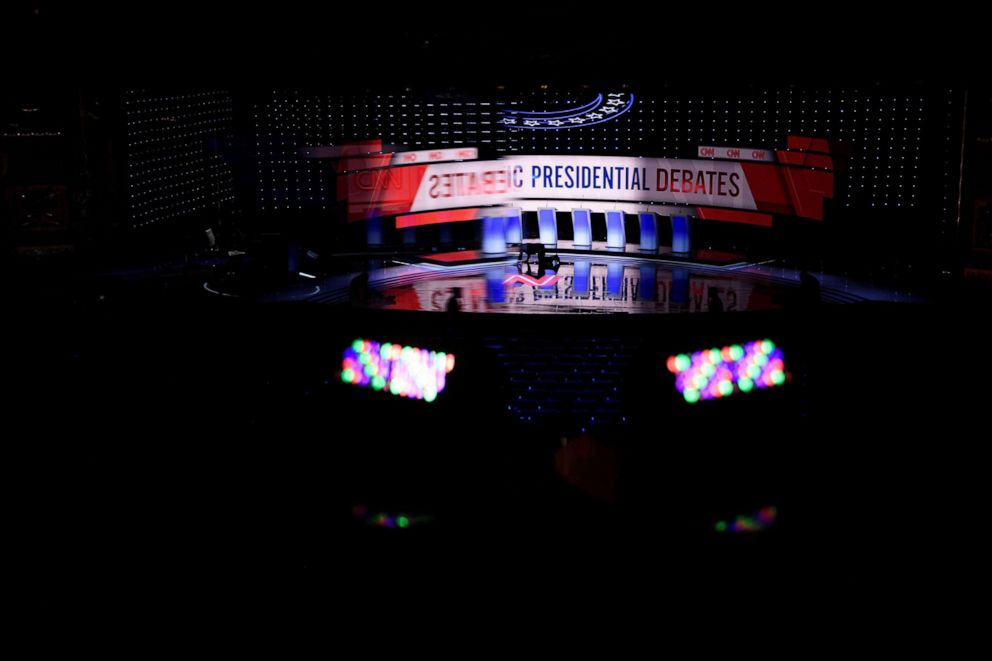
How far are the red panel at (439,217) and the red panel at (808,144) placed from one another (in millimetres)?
4788

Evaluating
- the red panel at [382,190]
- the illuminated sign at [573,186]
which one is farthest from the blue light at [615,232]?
the red panel at [382,190]

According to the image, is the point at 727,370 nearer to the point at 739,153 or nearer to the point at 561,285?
the point at 561,285

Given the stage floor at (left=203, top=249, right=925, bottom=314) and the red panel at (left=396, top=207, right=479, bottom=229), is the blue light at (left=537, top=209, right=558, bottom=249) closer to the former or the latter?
the stage floor at (left=203, top=249, right=925, bottom=314)

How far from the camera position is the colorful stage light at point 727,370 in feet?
18.2

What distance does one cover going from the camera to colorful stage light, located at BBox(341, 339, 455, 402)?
18.8ft

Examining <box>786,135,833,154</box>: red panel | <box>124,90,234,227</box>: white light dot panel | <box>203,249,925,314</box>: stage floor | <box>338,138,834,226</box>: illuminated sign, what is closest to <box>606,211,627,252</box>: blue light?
<box>203,249,925,314</box>: stage floor

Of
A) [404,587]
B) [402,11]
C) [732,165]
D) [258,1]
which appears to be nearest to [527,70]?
[402,11]

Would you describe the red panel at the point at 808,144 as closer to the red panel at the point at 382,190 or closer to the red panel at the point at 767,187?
the red panel at the point at 767,187

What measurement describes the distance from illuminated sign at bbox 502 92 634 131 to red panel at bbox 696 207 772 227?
6.87ft

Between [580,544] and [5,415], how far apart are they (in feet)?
15.0

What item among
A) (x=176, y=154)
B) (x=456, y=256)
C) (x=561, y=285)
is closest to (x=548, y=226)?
(x=456, y=256)

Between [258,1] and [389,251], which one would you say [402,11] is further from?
[389,251]

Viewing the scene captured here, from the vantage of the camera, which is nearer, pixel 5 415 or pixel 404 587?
pixel 404 587

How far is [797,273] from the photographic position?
40.9 ft
